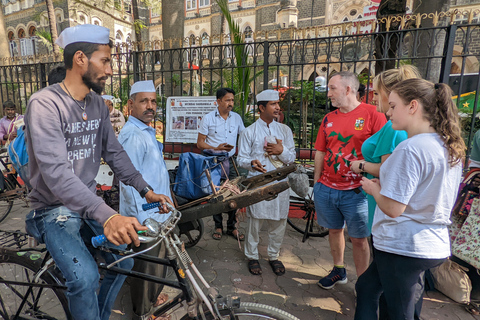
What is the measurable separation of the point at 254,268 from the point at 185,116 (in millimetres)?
3493

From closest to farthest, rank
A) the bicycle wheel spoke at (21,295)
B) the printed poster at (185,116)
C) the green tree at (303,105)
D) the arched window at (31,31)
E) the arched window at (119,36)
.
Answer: the bicycle wheel spoke at (21,295) < the printed poster at (185,116) < the green tree at (303,105) < the arched window at (31,31) < the arched window at (119,36)

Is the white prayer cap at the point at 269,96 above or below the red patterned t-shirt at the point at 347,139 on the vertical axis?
above

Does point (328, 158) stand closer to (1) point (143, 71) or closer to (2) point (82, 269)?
(2) point (82, 269)

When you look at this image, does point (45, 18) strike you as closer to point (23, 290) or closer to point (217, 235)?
point (217, 235)

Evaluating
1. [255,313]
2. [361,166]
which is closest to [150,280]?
[255,313]

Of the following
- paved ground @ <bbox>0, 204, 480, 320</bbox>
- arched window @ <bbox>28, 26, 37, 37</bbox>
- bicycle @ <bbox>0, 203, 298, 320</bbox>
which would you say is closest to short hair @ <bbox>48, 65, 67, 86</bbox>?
bicycle @ <bbox>0, 203, 298, 320</bbox>

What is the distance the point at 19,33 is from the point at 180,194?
31333 millimetres

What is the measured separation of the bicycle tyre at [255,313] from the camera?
1575mm

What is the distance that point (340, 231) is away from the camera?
2.97 meters

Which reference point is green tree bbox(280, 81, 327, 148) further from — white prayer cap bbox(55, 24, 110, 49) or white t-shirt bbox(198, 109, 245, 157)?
white prayer cap bbox(55, 24, 110, 49)

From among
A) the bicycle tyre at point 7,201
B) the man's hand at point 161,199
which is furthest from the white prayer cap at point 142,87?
the bicycle tyre at point 7,201

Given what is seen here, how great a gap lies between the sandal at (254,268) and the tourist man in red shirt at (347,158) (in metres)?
1.01

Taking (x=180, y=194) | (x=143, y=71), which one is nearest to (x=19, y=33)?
(x=143, y=71)

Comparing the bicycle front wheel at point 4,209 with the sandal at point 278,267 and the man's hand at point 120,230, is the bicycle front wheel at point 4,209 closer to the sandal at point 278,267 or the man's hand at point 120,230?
the sandal at point 278,267
